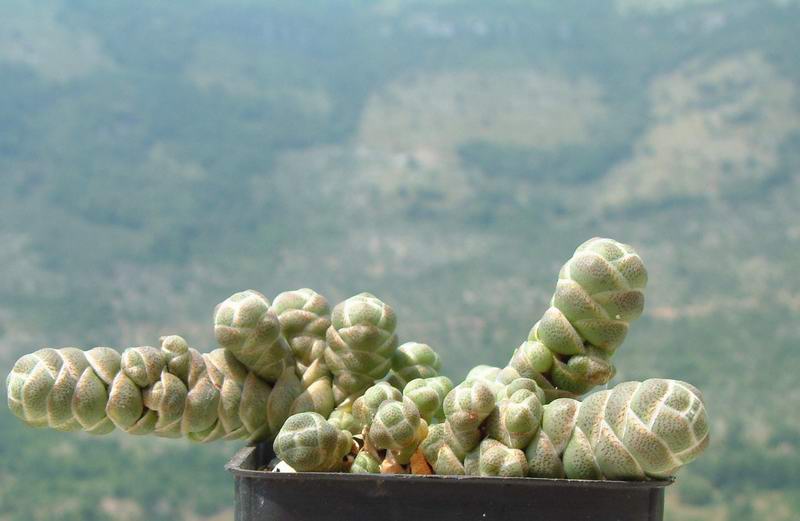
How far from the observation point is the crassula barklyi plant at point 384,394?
84 cm

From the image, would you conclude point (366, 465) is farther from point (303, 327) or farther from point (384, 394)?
point (303, 327)

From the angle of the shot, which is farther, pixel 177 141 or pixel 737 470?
pixel 177 141

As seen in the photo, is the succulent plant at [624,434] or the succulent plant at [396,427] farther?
the succulent plant at [396,427]

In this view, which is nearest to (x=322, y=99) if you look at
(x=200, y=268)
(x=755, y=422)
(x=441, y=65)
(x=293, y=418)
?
(x=441, y=65)

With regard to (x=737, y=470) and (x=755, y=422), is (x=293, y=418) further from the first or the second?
(x=755, y=422)


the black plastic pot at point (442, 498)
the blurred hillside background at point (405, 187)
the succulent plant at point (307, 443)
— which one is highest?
the blurred hillside background at point (405, 187)

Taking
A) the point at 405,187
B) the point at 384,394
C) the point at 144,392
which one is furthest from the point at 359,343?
the point at 405,187

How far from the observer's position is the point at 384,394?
3.17 feet

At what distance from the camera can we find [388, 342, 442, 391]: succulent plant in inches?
43.6

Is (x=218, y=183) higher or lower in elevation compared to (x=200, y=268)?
higher

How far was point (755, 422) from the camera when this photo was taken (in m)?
31.0

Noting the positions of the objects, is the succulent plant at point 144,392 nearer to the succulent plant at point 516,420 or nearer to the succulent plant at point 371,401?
the succulent plant at point 371,401

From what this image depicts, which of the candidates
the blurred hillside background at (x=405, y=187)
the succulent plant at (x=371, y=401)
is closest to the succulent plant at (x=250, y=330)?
the succulent plant at (x=371, y=401)

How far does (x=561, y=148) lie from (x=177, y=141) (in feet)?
52.0
